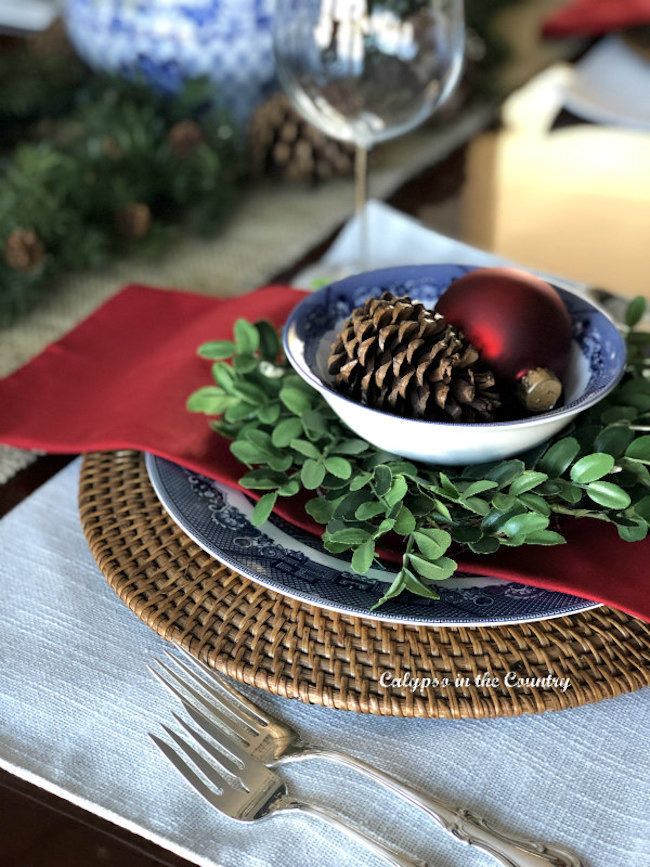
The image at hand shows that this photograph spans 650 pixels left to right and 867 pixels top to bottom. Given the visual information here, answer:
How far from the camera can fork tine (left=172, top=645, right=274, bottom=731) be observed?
0.30 metres

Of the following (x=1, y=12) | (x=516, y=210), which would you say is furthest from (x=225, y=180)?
(x=1, y=12)

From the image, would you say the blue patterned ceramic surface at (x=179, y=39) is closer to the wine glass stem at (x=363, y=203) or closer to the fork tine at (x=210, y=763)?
the wine glass stem at (x=363, y=203)

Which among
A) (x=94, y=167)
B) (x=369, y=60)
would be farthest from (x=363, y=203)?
(x=94, y=167)

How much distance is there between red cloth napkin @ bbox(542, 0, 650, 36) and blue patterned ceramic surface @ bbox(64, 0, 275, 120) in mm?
397

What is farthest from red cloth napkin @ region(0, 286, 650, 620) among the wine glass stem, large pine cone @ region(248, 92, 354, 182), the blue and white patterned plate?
large pine cone @ region(248, 92, 354, 182)

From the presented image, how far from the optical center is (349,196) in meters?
0.74

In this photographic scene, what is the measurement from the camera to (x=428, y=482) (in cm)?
34

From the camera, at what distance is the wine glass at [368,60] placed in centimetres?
56

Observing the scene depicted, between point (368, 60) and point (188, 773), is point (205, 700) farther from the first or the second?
point (368, 60)

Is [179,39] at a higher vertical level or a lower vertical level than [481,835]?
higher

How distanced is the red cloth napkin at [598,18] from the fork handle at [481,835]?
884 mm

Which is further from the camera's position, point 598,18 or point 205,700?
point 598,18

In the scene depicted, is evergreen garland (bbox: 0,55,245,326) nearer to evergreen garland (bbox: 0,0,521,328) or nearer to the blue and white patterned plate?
evergreen garland (bbox: 0,0,521,328)

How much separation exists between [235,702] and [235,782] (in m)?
0.03
